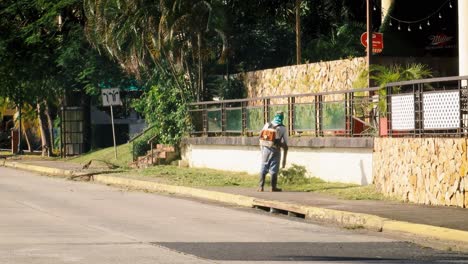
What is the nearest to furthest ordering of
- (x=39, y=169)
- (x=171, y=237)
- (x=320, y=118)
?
(x=171, y=237) < (x=320, y=118) < (x=39, y=169)

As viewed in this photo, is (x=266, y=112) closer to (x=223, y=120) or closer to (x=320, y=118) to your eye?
(x=223, y=120)

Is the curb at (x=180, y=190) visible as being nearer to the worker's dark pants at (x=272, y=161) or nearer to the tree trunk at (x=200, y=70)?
the worker's dark pants at (x=272, y=161)

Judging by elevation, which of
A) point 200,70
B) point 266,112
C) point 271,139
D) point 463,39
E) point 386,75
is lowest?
point 271,139

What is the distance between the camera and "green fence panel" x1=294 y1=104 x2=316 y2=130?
28.6 meters

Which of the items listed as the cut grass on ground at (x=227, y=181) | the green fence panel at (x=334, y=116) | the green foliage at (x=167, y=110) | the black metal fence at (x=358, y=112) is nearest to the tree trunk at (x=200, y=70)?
the green foliage at (x=167, y=110)

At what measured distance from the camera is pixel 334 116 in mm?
→ 27234

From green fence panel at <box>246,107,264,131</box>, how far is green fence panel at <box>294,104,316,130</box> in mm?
2378

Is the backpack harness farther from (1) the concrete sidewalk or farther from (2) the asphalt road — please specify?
(2) the asphalt road

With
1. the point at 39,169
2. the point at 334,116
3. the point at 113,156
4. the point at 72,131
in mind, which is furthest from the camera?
the point at 72,131

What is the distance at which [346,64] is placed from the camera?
96.3 ft

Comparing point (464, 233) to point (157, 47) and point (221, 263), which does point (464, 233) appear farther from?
point (157, 47)

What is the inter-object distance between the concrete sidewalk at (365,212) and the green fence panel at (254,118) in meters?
4.71

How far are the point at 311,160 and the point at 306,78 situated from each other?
4537 mm

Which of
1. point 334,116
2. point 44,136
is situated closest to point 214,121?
point 334,116
